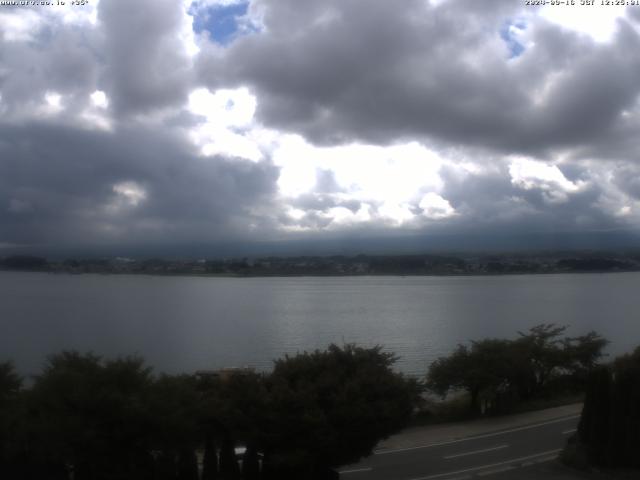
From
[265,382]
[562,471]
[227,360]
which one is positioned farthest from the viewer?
[227,360]

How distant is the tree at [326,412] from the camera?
13.7 m

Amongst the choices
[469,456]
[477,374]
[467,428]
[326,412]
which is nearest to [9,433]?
Result: [326,412]

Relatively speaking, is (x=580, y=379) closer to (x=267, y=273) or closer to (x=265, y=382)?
(x=265, y=382)

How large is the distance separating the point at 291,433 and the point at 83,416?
160 inches

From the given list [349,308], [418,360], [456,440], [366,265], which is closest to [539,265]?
[366,265]

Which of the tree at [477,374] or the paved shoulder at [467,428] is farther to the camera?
the tree at [477,374]

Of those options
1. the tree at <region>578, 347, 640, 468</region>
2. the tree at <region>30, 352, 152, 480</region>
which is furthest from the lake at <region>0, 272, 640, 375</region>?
the tree at <region>30, 352, 152, 480</region>

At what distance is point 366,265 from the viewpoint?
173625 millimetres

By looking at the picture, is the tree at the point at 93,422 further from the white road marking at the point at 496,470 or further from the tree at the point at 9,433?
the white road marking at the point at 496,470

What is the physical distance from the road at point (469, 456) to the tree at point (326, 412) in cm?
259

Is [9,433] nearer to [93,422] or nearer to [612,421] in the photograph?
[93,422]

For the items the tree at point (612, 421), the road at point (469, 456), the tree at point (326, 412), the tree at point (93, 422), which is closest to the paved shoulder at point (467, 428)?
the road at point (469, 456)

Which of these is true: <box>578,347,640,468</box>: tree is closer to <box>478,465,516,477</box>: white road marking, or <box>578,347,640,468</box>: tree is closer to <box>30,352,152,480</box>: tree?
<box>478,465,516,477</box>: white road marking

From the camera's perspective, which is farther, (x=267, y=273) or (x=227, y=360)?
(x=267, y=273)
